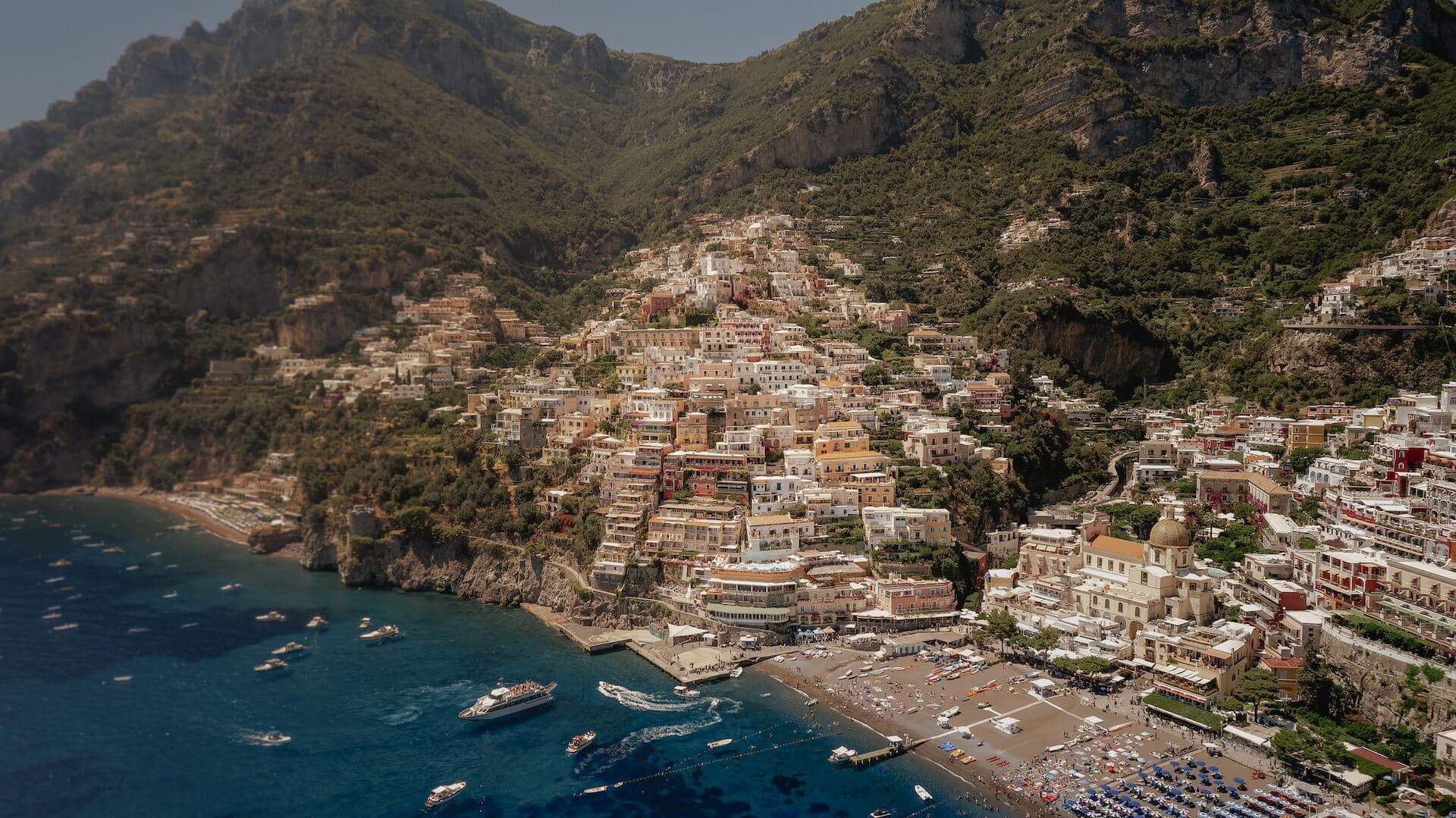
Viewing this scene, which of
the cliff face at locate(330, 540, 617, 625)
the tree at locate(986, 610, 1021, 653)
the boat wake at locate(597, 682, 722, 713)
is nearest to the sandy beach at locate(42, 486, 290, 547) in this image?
the cliff face at locate(330, 540, 617, 625)

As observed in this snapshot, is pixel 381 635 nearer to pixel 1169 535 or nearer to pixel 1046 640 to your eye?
pixel 1046 640

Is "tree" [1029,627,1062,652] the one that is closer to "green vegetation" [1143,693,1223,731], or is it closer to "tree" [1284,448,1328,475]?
"green vegetation" [1143,693,1223,731]

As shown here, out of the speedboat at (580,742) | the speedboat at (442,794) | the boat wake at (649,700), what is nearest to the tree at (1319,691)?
the boat wake at (649,700)

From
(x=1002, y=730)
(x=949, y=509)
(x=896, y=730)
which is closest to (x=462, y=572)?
(x=949, y=509)

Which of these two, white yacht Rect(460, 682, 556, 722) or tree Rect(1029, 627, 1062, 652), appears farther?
tree Rect(1029, 627, 1062, 652)

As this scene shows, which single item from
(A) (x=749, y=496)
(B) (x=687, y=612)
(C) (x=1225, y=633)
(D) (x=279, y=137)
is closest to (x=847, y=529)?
(A) (x=749, y=496)

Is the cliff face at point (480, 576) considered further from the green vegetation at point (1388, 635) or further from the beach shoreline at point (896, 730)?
the green vegetation at point (1388, 635)
